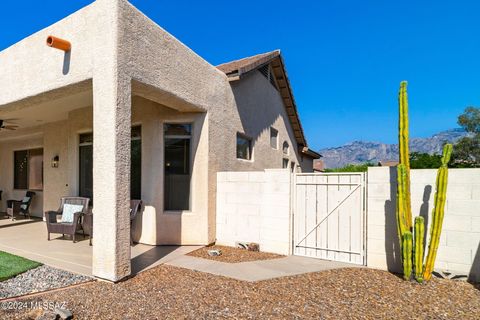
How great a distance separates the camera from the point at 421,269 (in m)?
5.17

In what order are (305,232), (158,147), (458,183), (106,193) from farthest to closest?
(158,147) → (305,232) → (458,183) → (106,193)

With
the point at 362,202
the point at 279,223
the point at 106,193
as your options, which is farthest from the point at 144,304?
the point at 362,202

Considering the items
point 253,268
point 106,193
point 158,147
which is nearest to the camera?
point 106,193

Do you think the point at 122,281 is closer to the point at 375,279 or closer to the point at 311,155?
the point at 375,279

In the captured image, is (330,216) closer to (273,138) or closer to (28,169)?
(273,138)

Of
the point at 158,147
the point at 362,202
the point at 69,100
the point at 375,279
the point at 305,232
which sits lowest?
the point at 375,279

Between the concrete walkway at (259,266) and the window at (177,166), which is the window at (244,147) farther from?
the concrete walkway at (259,266)

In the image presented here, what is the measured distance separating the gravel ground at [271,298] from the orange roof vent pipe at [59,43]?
4.66 metres

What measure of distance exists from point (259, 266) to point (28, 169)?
1222cm

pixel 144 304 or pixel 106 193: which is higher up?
pixel 106 193

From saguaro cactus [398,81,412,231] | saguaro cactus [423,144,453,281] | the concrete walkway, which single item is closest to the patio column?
the concrete walkway

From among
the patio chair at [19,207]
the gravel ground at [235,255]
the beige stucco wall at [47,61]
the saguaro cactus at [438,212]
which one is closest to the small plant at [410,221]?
the saguaro cactus at [438,212]

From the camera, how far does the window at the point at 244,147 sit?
33.6ft

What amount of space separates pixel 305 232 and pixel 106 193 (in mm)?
4666
